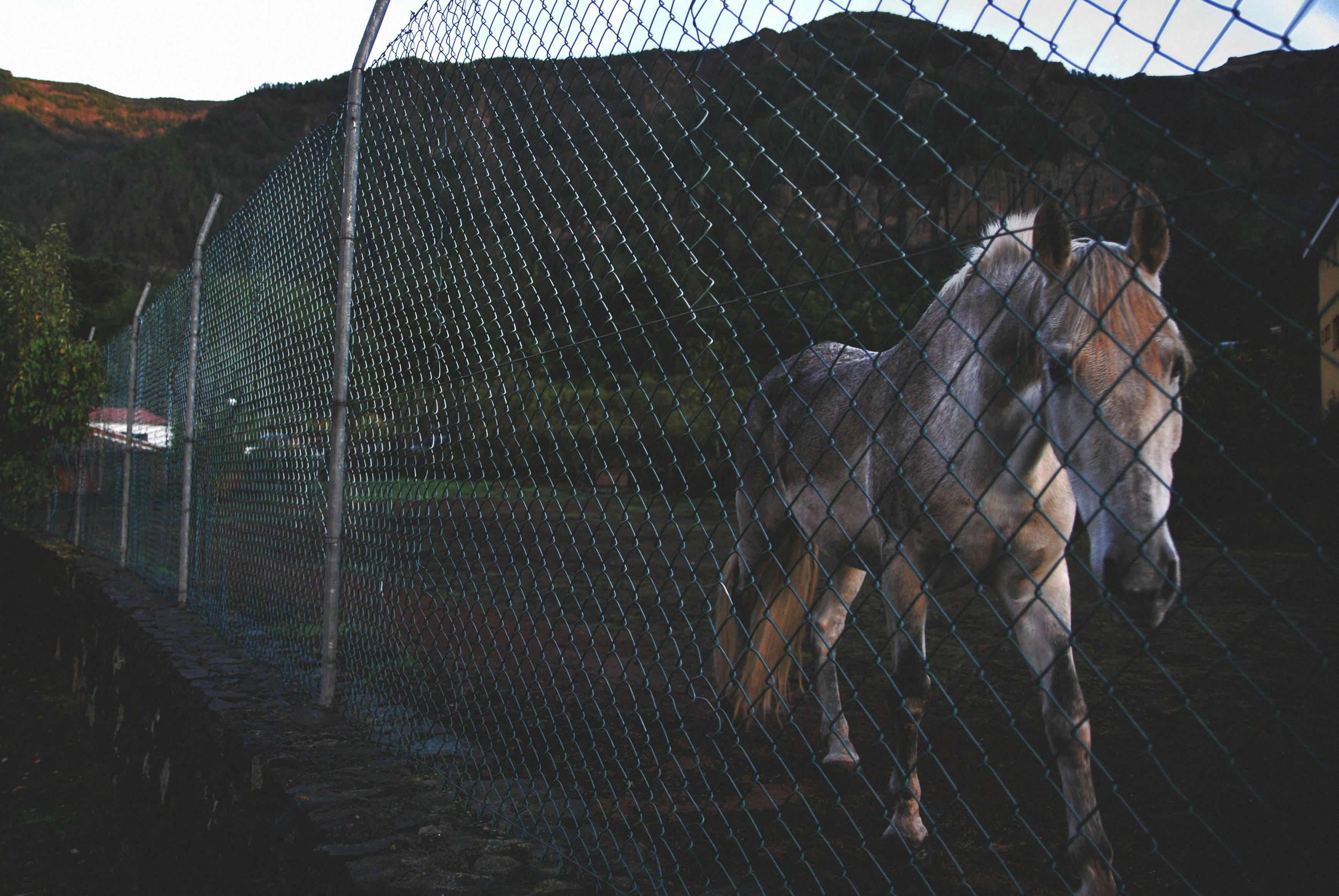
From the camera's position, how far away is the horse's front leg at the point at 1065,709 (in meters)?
2.01

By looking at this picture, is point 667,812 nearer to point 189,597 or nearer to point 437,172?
point 437,172

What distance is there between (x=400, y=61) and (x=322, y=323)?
3.69 feet

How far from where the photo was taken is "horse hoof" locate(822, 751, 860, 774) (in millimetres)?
3396

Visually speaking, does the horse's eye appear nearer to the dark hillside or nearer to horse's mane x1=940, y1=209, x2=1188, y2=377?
horse's mane x1=940, y1=209, x2=1188, y2=377

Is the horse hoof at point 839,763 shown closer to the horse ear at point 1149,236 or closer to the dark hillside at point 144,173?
the horse ear at point 1149,236

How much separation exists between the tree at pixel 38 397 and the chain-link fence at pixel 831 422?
204 inches

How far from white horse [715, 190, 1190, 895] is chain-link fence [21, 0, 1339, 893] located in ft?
0.04

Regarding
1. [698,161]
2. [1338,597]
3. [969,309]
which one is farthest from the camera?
[1338,597]

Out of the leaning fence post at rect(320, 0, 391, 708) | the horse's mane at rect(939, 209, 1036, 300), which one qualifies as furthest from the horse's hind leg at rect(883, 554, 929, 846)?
the leaning fence post at rect(320, 0, 391, 708)

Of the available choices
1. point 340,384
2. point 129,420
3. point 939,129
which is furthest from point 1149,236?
point 129,420

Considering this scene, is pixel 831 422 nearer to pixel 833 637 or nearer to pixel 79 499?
pixel 833 637

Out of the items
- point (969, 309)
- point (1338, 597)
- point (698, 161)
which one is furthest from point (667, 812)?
point (1338, 597)

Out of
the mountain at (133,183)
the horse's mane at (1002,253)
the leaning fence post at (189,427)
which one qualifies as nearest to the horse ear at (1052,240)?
the horse's mane at (1002,253)

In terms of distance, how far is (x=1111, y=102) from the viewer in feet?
3.57
